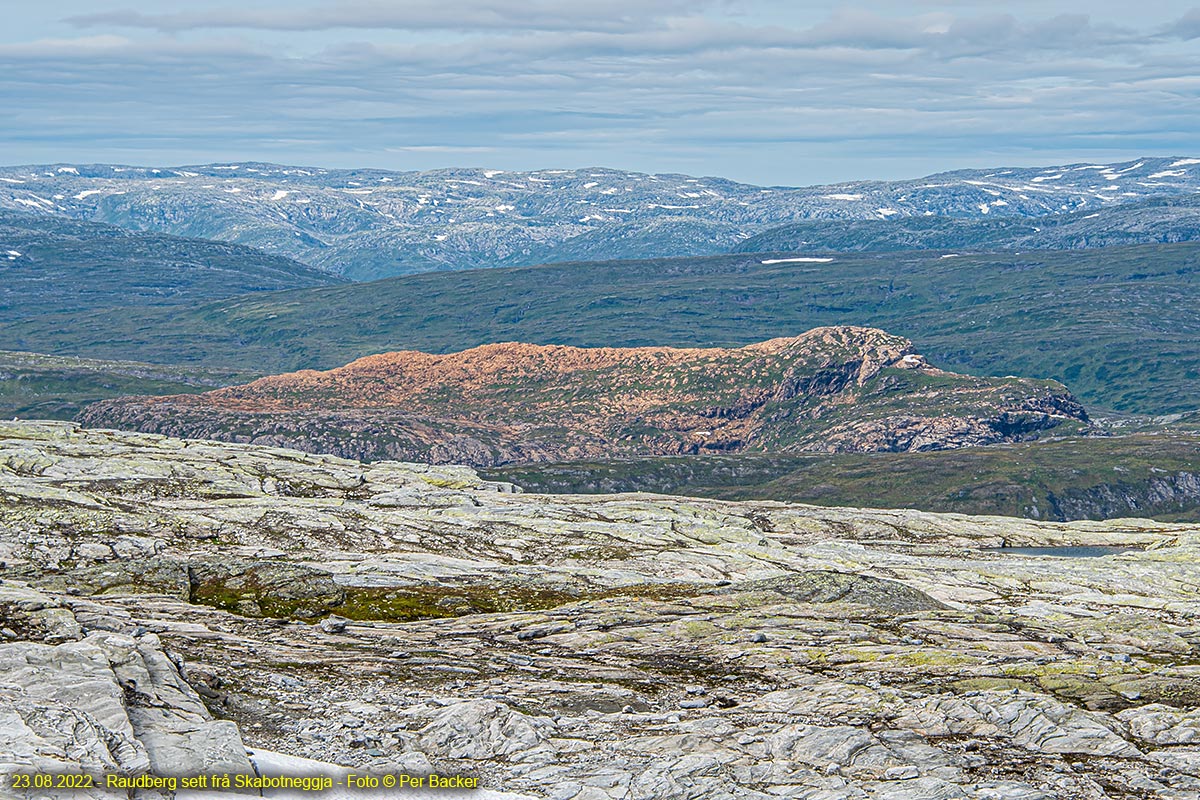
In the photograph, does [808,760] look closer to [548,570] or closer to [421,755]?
[421,755]

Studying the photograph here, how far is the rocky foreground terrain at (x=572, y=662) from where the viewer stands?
207 ft

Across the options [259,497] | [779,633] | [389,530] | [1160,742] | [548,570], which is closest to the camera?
[1160,742]

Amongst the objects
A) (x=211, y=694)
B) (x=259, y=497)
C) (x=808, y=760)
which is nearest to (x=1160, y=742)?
(x=808, y=760)

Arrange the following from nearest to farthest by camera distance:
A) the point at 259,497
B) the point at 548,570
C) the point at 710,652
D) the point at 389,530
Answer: the point at 710,652 → the point at 548,570 → the point at 389,530 → the point at 259,497

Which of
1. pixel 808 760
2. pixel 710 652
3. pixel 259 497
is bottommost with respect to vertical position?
pixel 259 497

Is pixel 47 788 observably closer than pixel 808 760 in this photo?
Yes

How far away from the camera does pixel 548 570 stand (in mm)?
146875

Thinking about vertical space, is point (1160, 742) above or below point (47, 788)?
below

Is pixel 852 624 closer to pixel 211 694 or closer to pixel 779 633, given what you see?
pixel 779 633

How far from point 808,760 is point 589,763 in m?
11.4

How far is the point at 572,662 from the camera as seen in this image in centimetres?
9406

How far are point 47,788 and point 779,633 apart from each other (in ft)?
225

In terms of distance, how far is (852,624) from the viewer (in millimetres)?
114125

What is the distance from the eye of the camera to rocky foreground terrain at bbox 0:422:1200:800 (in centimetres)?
6300
